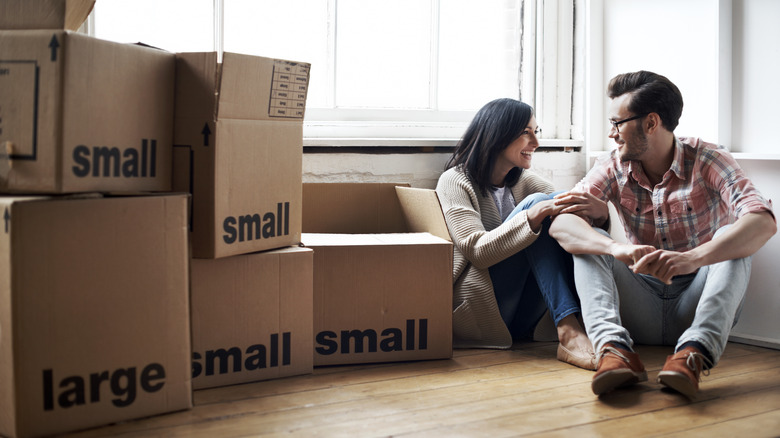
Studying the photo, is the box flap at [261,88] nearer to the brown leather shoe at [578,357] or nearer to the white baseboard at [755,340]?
the brown leather shoe at [578,357]

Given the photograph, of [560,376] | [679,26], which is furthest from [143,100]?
[679,26]

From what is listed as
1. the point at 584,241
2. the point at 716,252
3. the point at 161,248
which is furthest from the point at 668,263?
the point at 161,248

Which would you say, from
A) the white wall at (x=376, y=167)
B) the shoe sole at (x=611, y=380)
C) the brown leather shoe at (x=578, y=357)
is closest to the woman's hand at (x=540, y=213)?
the brown leather shoe at (x=578, y=357)

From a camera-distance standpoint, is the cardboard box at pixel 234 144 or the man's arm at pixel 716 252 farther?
the man's arm at pixel 716 252

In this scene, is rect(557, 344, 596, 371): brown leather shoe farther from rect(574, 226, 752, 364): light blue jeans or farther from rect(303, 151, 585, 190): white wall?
rect(303, 151, 585, 190): white wall

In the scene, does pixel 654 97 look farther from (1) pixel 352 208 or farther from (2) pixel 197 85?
(2) pixel 197 85

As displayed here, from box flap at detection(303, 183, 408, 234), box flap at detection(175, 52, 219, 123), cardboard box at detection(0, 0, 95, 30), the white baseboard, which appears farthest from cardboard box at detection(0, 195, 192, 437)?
the white baseboard

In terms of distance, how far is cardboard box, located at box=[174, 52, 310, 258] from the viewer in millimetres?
1583

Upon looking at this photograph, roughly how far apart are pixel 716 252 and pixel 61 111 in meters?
1.52

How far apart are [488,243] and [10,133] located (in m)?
1.24

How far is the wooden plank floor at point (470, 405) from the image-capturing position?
1.43 meters

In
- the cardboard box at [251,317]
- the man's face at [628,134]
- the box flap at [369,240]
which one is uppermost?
the man's face at [628,134]

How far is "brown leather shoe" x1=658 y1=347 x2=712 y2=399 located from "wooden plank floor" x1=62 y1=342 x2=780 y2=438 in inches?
1.3

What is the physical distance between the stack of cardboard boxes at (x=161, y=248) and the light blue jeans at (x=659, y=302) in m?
0.39
